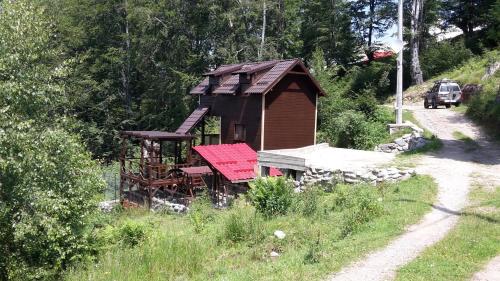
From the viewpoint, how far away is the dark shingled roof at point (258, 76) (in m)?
27.2

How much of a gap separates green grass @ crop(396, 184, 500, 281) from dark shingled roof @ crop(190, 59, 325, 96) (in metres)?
15.9

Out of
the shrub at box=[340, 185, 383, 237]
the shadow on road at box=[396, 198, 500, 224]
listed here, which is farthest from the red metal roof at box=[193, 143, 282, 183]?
the shadow on road at box=[396, 198, 500, 224]

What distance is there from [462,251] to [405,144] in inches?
560

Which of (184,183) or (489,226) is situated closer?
(489,226)

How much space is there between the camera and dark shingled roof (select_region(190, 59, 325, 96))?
27188mm

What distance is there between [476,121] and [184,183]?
57.3 feet

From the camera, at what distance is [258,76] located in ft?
93.5

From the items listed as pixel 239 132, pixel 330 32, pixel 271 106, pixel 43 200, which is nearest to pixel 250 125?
pixel 239 132

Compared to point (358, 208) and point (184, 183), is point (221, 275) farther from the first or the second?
point (184, 183)

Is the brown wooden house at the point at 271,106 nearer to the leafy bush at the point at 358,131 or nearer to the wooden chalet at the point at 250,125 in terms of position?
the wooden chalet at the point at 250,125

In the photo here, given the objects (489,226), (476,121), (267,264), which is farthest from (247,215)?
(476,121)

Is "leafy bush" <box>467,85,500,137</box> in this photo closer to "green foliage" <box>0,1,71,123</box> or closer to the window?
the window

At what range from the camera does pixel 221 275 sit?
10617 millimetres

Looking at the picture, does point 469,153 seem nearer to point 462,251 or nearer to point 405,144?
point 405,144
